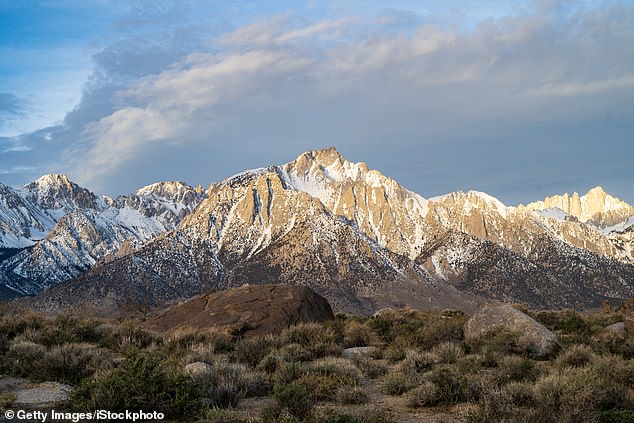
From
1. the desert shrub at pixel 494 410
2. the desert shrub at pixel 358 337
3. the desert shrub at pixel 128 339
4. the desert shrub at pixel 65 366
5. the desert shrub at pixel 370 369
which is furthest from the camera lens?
the desert shrub at pixel 358 337

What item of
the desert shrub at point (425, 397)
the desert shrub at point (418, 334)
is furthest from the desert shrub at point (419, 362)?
the desert shrub at point (425, 397)

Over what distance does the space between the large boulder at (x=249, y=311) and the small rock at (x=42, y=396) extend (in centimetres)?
1048

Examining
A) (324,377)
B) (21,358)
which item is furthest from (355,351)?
(21,358)

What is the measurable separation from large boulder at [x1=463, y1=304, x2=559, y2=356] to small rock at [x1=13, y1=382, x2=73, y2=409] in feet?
47.1

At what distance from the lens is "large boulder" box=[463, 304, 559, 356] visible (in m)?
19.1

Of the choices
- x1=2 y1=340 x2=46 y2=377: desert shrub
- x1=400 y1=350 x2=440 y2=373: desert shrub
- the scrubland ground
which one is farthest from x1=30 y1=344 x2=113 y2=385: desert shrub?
x1=400 y1=350 x2=440 y2=373: desert shrub

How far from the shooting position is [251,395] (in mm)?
12539

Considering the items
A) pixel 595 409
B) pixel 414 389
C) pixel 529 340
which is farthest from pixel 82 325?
pixel 595 409

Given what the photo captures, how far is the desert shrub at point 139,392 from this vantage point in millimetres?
10086

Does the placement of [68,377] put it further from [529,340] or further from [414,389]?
[529,340]

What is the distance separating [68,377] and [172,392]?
4.56 meters

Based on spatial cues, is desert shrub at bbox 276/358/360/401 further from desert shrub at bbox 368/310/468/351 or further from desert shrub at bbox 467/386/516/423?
desert shrub at bbox 368/310/468/351

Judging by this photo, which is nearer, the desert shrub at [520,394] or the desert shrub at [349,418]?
the desert shrub at [349,418]

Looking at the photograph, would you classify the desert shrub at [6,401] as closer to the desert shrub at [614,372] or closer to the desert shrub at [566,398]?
the desert shrub at [566,398]
